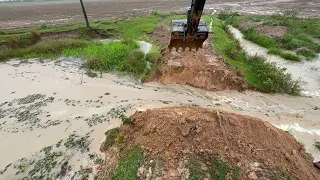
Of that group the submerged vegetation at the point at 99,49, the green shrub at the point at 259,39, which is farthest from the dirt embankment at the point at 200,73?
the green shrub at the point at 259,39

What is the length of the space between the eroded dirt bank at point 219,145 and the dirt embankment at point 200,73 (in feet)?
14.0

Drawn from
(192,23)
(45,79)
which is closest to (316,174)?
(192,23)

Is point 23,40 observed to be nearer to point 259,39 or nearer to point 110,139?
point 110,139

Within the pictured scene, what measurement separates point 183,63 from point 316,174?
A: 7.41 meters

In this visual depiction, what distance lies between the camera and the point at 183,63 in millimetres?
12078

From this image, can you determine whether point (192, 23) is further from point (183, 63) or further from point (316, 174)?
point (183, 63)

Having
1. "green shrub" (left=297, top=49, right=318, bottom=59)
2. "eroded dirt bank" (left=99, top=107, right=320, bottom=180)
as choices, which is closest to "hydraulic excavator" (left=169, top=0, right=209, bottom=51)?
"eroded dirt bank" (left=99, top=107, right=320, bottom=180)

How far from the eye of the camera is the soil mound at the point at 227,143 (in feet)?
18.9

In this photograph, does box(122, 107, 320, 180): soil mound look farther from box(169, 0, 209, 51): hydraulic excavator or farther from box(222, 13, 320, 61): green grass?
box(222, 13, 320, 61): green grass

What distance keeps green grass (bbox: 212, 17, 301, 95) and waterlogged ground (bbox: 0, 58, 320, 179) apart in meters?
0.46

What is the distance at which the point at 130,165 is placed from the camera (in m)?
6.16

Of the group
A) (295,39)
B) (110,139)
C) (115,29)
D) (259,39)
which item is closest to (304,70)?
(295,39)

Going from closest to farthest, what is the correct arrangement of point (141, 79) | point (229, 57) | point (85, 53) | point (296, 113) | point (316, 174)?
point (316, 174) → point (296, 113) → point (141, 79) → point (229, 57) → point (85, 53)

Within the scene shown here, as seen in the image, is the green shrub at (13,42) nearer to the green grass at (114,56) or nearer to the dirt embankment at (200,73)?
the green grass at (114,56)
